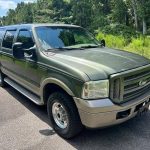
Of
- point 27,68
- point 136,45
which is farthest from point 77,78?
point 136,45

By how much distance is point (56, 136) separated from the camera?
450 cm

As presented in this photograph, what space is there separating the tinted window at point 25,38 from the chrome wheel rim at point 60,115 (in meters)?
1.36

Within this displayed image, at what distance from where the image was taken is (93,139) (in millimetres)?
4340

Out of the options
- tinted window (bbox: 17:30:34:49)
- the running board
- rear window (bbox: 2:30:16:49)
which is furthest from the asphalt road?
rear window (bbox: 2:30:16:49)

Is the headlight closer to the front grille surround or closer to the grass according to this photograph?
the front grille surround

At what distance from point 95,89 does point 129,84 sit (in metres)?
0.58

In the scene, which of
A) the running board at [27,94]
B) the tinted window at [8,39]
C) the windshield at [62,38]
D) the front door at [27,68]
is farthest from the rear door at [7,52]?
the windshield at [62,38]

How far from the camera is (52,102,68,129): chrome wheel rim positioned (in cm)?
435

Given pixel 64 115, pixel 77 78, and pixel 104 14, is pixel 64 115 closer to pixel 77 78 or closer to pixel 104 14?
pixel 77 78

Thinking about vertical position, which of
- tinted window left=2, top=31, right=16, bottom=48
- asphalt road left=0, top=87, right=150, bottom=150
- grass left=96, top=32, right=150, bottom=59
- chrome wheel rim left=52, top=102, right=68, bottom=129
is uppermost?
tinted window left=2, top=31, right=16, bottom=48

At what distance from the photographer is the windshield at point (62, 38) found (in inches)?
197

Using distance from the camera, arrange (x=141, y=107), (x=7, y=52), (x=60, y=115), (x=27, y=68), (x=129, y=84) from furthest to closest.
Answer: (x=7, y=52)
(x=27, y=68)
(x=60, y=115)
(x=141, y=107)
(x=129, y=84)

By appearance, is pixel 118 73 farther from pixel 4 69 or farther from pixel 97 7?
pixel 97 7

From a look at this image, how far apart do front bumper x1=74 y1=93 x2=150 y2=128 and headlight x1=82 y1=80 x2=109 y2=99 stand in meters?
0.07
